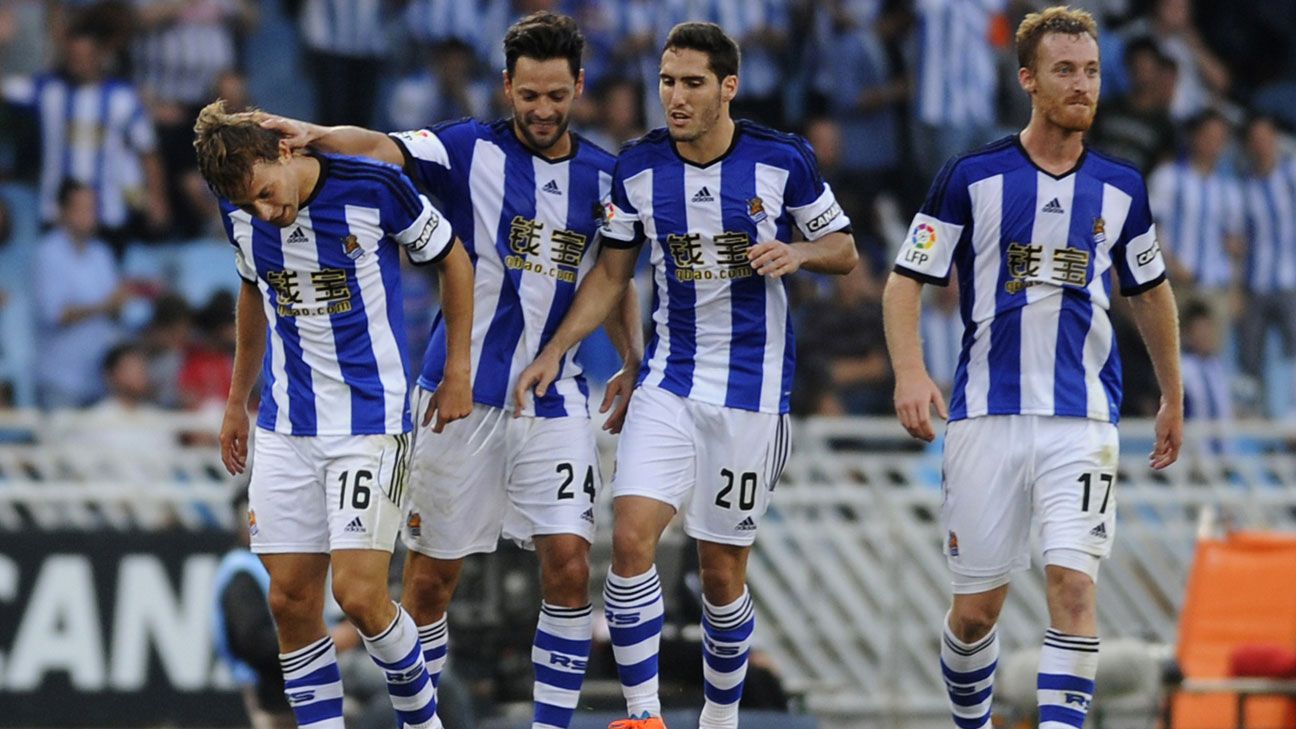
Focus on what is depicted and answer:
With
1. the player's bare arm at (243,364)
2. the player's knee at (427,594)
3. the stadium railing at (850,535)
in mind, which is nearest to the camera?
the player's bare arm at (243,364)

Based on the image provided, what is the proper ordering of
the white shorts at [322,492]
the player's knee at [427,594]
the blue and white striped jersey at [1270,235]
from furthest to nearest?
the blue and white striped jersey at [1270,235], the player's knee at [427,594], the white shorts at [322,492]

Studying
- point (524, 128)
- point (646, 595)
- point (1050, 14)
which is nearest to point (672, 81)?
point (524, 128)

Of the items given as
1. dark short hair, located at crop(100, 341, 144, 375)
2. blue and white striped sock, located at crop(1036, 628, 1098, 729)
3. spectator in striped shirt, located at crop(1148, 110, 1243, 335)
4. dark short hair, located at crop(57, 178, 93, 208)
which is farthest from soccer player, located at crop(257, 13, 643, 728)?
spectator in striped shirt, located at crop(1148, 110, 1243, 335)

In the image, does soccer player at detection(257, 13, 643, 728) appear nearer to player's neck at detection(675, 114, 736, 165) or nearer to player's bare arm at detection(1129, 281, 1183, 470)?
player's neck at detection(675, 114, 736, 165)

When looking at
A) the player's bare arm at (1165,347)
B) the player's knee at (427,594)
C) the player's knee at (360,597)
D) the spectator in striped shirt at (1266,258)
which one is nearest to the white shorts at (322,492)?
the player's knee at (360,597)

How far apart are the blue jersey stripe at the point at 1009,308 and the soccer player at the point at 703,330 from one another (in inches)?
23.5

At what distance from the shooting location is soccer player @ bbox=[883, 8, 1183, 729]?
7.80m

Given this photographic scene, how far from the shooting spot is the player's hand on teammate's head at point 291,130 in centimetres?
751

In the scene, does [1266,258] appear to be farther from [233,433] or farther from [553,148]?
[233,433]

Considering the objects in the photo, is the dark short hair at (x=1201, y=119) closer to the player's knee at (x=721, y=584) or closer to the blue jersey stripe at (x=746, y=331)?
the blue jersey stripe at (x=746, y=331)

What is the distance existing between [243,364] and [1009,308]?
111 inches

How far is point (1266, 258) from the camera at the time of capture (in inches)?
663

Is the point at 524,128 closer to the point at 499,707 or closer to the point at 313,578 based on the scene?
the point at 313,578

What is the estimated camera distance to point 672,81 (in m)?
7.98
